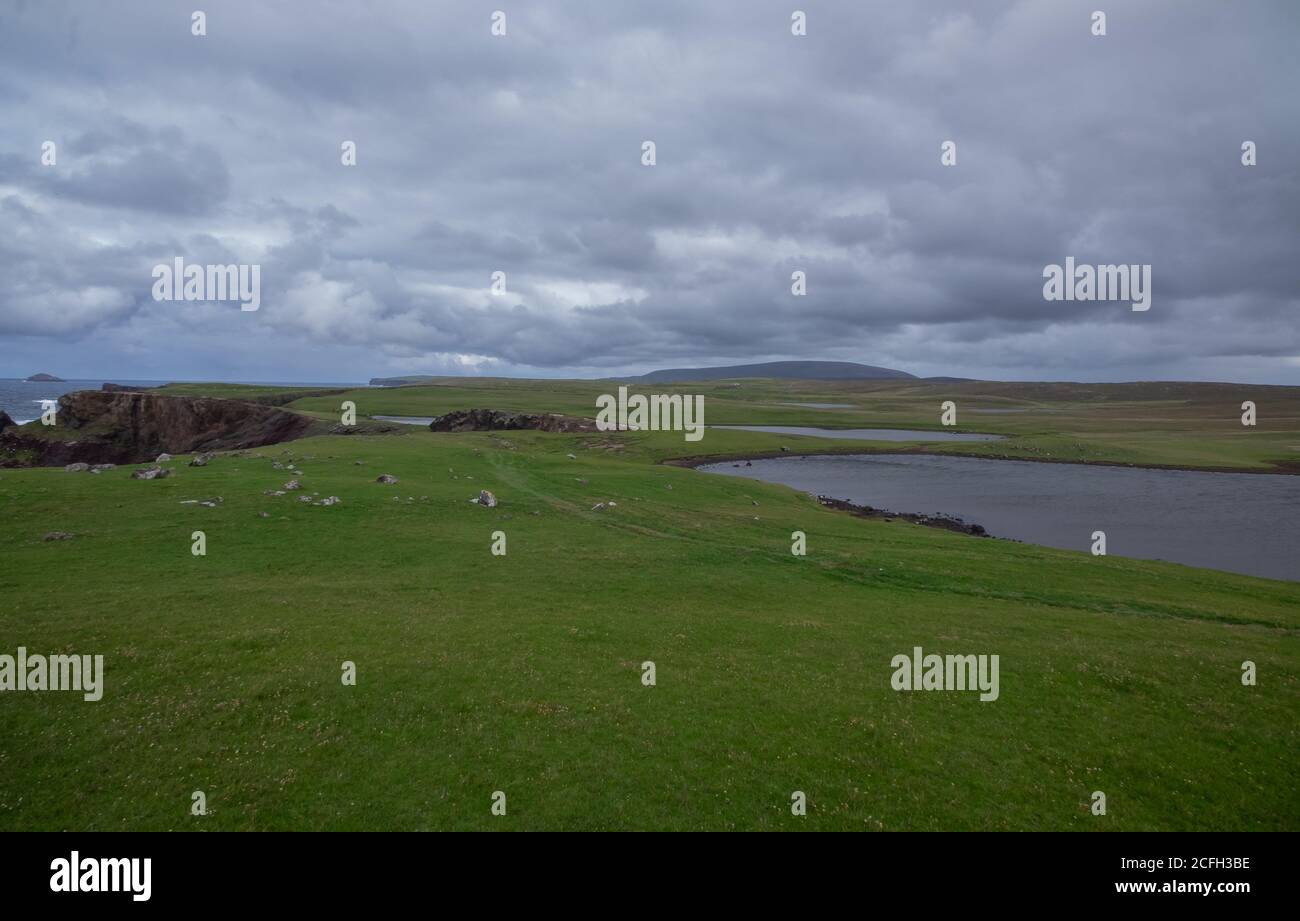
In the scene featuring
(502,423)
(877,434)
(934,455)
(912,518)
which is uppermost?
(502,423)

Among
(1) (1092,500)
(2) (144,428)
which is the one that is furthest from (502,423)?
(1) (1092,500)

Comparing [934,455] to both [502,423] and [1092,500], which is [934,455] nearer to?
[1092,500]

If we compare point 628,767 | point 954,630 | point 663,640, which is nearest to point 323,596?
point 663,640

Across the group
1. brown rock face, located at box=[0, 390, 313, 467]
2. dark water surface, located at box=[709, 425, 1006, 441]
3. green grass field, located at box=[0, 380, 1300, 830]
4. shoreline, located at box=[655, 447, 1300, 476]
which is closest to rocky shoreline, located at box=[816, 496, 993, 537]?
green grass field, located at box=[0, 380, 1300, 830]

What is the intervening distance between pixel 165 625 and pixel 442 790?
52.7 ft

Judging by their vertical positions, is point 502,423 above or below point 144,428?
above

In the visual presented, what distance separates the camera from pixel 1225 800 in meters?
15.3

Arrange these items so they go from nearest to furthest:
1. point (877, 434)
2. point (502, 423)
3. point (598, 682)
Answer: point (598, 682) < point (502, 423) < point (877, 434)

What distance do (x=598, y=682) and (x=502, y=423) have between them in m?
112

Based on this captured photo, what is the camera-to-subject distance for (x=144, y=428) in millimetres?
102438

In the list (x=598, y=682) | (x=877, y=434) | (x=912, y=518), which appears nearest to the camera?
(x=598, y=682)

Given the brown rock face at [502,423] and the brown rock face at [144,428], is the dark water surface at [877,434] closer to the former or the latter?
the brown rock face at [502,423]

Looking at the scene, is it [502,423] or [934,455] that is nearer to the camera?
[502,423]

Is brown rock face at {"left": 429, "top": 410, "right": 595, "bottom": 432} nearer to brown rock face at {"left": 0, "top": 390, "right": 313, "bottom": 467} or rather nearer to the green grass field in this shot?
brown rock face at {"left": 0, "top": 390, "right": 313, "bottom": 467}
